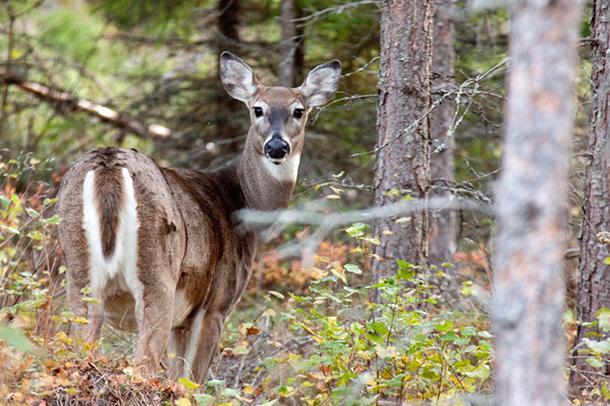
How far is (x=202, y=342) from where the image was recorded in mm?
6703

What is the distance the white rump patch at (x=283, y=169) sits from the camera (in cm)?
759

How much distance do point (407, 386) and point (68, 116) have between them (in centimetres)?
752

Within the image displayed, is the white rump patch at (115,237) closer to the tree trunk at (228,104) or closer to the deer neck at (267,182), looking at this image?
the deer neck at (267,182)

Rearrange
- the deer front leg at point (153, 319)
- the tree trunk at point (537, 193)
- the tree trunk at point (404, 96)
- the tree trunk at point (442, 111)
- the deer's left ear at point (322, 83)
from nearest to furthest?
the tree trunk at point (537, 193) → the deer front leg at point (153, 319) → the tree trunk at point (404, 96) → the deer's left ear at point (322, 83) → the tree trunk at point (442, 111)

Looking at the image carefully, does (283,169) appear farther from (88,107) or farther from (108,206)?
(88,107)

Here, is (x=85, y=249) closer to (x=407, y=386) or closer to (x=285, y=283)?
(x=407, y=386)

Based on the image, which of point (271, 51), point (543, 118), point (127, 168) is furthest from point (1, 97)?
point (543, 118)

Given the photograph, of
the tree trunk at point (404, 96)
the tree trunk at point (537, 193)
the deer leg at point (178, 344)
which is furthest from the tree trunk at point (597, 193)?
the tree trunk at point (537, 193)

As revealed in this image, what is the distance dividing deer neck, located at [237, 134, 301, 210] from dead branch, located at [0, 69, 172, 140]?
14.6 feet

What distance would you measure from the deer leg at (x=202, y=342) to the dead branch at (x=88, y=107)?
5519 mm

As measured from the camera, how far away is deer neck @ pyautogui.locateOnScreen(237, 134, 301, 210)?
7613 millimetres

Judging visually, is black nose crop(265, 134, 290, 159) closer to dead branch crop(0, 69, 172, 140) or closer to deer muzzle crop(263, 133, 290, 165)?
deer muzzle crop(263, 133, 290, 165)

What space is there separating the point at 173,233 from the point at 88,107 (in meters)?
6.40

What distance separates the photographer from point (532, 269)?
9.76 ft
